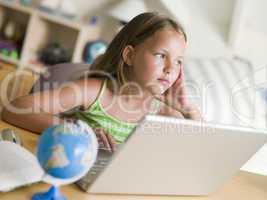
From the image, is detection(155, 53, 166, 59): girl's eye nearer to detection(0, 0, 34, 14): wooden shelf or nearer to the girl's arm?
the girl's arm

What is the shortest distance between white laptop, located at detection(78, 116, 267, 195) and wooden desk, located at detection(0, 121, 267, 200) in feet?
0.04

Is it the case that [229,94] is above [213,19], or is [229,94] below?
below

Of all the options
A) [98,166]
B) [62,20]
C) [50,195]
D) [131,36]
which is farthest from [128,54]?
[62,20]

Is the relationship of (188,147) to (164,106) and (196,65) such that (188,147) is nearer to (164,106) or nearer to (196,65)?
(164,106)

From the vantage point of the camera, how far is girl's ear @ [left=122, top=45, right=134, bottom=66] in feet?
3.10

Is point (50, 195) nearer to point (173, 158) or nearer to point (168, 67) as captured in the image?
point (173, 158)

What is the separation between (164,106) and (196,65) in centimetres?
73

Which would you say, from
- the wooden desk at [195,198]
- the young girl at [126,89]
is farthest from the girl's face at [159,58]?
the wooden desk at [195,198]

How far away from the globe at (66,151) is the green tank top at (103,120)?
41cm

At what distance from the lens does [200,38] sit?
2.13 metres

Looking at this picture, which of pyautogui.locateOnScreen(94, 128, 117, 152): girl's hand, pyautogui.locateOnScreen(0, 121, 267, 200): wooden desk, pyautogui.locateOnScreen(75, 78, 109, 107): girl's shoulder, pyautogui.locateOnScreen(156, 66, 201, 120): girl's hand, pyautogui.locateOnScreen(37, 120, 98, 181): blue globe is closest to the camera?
pyautogui.locateOnScreen(37, 120, 98, 181): blue globe

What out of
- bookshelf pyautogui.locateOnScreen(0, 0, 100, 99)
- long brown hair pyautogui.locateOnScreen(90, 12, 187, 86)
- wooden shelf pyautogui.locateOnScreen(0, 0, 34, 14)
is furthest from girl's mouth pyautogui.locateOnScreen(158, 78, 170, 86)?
wooden shelf pyautogui.locateOnScreen(0, 0, 34, 14)

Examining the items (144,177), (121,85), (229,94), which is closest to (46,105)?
(121,85)

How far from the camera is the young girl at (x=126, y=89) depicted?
896 mm
